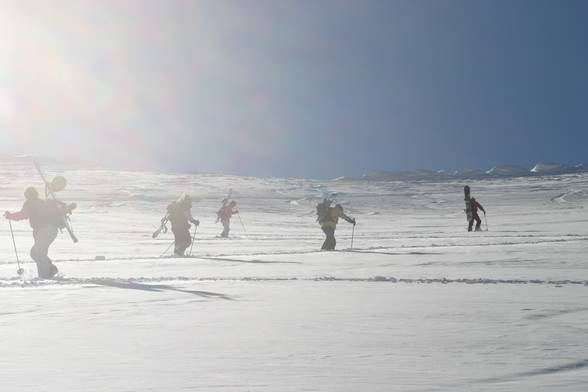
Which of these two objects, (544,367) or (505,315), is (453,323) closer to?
(505,315)

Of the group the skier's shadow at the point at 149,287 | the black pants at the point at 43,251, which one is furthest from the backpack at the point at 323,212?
the skier's shadow at the point at 149,287

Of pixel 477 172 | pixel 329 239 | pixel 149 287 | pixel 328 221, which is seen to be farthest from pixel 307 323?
pixel 477 172

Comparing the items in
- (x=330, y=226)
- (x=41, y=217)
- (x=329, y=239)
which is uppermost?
(x=41, y=217)

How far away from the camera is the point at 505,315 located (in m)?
7.86

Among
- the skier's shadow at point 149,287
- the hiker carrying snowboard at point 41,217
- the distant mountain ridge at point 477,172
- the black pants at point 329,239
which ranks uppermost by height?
the hiker carrying snowboard at point 41,217

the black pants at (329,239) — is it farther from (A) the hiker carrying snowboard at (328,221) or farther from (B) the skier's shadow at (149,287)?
(B) the skier's shadow at (149,287)

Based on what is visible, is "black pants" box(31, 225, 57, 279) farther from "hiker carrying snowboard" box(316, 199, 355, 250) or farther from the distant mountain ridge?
the distant mountain ridge

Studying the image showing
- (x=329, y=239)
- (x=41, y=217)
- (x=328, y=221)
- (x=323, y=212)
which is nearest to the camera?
(x=41, y=217)

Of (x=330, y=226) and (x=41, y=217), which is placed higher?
(x=41, y=217)

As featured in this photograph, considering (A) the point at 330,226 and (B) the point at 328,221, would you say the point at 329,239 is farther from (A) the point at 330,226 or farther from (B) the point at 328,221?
(B) the point at 328,221

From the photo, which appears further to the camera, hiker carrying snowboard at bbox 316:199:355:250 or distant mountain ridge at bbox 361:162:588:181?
distant mountain ridge at bbox 361:162:588:181

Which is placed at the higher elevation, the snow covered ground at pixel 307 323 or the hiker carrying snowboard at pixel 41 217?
the hiker carrying snowboard at pixel 41 217

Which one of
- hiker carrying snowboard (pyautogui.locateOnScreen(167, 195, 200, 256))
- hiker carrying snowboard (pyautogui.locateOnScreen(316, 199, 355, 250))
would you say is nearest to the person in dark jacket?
hiker carrying snowboard (pyautogui.locateOnScreen(316, 199, 355, 250))

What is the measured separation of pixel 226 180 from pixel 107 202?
102 ft
